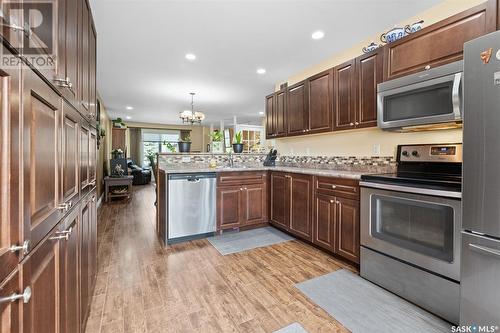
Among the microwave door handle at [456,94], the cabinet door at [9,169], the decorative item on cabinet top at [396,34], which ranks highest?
the decorative item on cabinet top at [396,34]

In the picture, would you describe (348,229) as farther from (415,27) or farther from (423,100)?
(415,27)

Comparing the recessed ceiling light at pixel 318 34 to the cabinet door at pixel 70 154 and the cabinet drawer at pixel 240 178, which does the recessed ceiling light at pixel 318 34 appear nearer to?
the cabinet drawer at pixel 240 178

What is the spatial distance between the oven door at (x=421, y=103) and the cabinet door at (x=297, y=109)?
3.65ft

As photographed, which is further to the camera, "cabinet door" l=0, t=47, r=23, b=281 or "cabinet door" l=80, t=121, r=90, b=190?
"cabinet door" l=80, t=121, r=90, b=190

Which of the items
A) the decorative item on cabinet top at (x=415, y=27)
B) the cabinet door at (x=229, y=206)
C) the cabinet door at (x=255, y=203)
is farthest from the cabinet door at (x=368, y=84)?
the cabinet door at (x=229, y=206)

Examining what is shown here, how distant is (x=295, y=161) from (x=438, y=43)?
2.39 m

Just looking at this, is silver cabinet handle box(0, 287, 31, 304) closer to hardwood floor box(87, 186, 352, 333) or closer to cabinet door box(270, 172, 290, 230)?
hardwood floor box(87, 186, 352, 333)

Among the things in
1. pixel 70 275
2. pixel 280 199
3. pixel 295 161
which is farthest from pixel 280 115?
pixel 70 275

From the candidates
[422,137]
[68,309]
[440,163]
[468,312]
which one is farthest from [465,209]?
[68,309]

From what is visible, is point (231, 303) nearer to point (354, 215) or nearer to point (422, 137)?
point (354, 215)

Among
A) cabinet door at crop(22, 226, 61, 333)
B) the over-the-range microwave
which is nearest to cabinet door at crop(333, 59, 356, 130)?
the over-the-range microwave

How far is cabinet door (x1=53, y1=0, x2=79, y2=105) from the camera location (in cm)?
98

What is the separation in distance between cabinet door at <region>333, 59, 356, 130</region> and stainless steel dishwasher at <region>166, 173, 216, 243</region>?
1.76m

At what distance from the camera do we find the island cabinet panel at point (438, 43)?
170 centimetres
